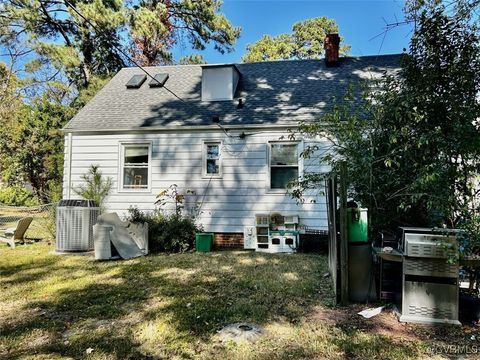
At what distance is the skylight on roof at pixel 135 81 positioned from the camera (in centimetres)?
1180

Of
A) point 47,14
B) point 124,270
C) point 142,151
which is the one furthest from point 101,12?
point 124,270

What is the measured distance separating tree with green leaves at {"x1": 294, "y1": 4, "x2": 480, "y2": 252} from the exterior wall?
4040 mm

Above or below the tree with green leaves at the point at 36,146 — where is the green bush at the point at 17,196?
below

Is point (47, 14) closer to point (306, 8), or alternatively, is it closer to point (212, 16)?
point (212, 16)

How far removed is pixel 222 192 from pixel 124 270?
3712mm

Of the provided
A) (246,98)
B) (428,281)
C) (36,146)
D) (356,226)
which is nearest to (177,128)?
(246,98)

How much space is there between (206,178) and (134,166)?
2.09 meters

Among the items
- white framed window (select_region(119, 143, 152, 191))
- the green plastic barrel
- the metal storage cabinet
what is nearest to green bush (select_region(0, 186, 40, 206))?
white framed window (select_region(119, 143, 152, 191))

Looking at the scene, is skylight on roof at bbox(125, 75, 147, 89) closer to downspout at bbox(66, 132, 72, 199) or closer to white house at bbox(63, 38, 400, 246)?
white house at bbox(63, 38, 400, 246)

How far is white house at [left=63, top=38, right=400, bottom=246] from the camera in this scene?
9414mm

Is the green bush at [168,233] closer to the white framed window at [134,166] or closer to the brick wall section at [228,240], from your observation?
the brick wall section at [228,240]

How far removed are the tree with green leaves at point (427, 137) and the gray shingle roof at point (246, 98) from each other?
4315mm

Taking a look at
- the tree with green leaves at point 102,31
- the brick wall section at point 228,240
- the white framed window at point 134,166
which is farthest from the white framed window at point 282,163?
the tree with green leaves at point 102,31

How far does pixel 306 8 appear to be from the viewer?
1335cm
